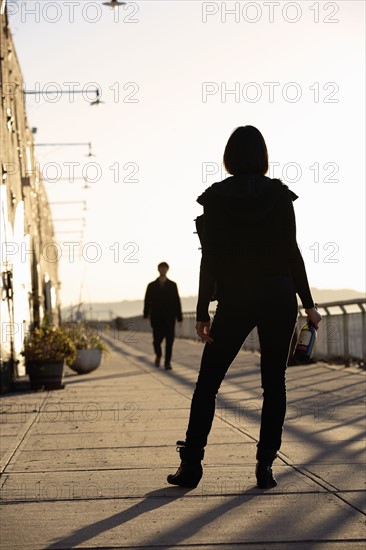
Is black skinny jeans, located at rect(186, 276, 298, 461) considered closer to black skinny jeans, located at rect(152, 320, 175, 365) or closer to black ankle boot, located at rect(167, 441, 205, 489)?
black ankle boot, located at rect(167, 441, 205, 489)

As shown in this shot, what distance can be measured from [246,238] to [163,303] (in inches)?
511

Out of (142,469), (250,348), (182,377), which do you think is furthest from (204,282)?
(250,348)

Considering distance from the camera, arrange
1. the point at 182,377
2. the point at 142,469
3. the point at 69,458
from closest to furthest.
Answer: the point at 142,469 < the point at 69,458 < the point at 182,377

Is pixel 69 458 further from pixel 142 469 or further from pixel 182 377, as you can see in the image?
pixel 182 377

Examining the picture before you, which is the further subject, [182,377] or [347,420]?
[182,377]

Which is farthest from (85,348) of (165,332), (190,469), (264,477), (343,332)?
(264,477)

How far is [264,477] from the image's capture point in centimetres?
592

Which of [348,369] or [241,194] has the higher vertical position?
[241,194]

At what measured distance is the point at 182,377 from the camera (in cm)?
1602

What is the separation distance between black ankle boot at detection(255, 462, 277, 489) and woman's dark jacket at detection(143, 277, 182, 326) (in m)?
12.6

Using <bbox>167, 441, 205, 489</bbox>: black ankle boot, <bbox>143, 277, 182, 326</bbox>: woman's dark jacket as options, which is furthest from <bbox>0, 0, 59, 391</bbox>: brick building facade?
<bbox>167, 441, 205, 489</bbox>: black ankle boot

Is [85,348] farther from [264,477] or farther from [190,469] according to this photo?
[264,477]

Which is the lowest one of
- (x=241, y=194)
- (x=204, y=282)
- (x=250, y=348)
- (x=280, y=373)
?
(x=250, y=348)

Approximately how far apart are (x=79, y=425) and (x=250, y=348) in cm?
1584
